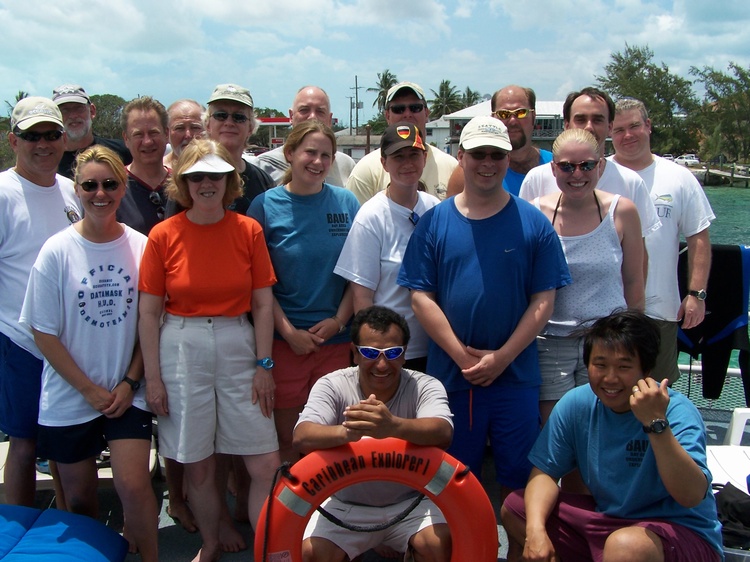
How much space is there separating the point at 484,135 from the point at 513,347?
822 millimetres

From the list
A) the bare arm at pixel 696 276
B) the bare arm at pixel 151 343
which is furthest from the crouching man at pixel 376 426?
the bare arm at pixel 696 276

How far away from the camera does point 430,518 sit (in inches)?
92.7

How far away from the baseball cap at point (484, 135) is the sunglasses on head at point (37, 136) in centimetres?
174

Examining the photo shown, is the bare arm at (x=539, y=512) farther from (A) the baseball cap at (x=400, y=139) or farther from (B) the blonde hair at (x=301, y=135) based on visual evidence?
(B) the blonde hair at (x=301, y=135)

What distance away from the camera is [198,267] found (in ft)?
8.23

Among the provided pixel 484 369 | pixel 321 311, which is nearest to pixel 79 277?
pixel 321 311

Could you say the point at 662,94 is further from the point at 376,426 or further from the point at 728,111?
the point at 376,426

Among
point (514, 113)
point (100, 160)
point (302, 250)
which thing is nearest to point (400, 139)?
point (302, 250)

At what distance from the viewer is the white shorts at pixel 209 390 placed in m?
2.51

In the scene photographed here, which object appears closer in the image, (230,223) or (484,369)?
(484,369)

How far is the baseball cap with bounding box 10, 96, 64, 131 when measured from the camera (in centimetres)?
275

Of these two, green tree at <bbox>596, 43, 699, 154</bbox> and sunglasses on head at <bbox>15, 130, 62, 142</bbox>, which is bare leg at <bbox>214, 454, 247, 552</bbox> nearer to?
sunglasses on head at <bbox>15, 130, 62, 142</bbox>

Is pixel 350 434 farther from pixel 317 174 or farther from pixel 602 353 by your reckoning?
pixel 317 174

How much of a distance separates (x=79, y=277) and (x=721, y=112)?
5397 centimetres
